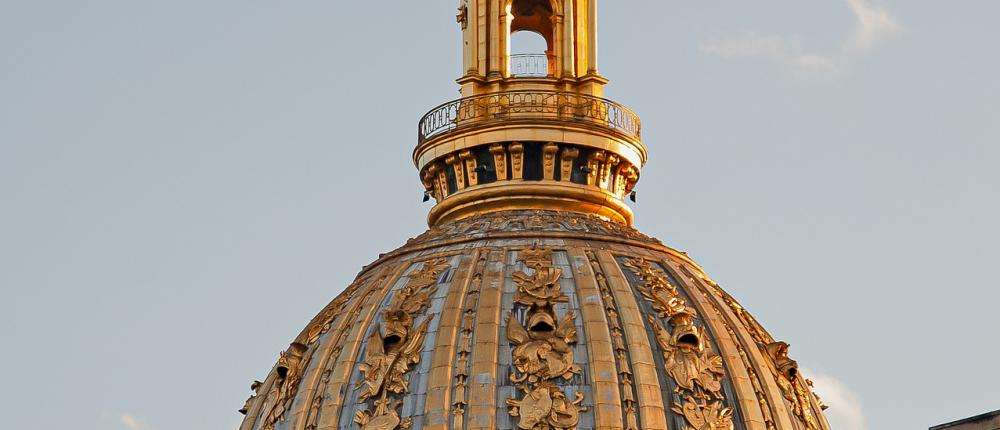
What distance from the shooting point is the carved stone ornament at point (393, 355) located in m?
70.4

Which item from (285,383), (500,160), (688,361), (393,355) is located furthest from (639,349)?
(285,383)

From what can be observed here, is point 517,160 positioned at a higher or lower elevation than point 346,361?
higher

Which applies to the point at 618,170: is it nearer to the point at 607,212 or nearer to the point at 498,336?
the point at 607,212

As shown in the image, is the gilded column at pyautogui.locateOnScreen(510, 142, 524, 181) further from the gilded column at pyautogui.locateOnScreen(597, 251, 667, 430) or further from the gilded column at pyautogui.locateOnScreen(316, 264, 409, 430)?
the gilded column at pyautogui.locateOnScreen(316, 264, 409, 430)

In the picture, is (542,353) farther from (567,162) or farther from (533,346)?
(567,162)

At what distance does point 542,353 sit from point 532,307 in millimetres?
1757

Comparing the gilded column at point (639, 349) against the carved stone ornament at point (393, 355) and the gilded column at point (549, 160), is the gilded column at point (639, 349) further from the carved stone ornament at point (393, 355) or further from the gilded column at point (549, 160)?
the carved stone ornament at point (393, 355)

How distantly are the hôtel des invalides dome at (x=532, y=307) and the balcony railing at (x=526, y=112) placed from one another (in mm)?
56

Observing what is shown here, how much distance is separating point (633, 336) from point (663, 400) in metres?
2.04

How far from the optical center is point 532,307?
72000 mm

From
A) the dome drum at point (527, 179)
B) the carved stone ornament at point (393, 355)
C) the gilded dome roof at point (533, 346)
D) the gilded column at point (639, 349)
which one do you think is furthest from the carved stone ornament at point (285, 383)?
the gilded column at point (639, 349)

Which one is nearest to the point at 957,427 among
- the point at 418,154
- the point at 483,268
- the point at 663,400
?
the point at 663,400

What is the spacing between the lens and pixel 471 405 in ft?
228

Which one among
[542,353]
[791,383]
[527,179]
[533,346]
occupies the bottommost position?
[542,353]
